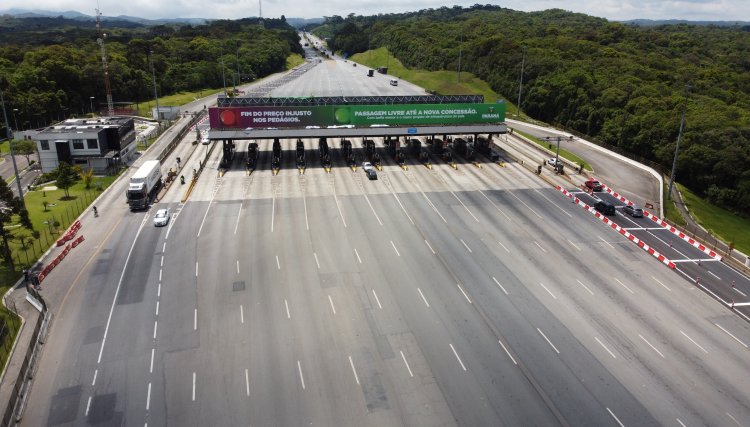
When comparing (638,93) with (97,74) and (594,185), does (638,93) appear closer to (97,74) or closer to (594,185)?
(594,185)

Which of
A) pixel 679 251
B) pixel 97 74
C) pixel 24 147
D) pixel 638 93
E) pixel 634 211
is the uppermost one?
pixel 97 74

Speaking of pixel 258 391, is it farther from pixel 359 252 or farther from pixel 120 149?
pixel 120 149

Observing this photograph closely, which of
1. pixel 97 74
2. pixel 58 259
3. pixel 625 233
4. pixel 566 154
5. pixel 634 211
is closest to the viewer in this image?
pixel 58 259

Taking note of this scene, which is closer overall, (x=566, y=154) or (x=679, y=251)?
(x=679, y=251)

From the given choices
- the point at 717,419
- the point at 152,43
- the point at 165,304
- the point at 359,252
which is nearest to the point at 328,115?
the point at 359,252

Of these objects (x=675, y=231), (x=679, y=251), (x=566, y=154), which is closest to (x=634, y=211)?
(x=675, y=231)

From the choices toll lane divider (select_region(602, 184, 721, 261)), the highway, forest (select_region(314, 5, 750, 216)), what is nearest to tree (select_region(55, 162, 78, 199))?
the highway

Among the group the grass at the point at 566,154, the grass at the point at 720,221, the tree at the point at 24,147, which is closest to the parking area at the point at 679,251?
the grass at the point at 720,221
